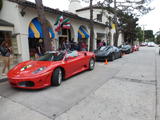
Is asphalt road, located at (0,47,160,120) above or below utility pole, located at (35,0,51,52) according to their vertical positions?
below

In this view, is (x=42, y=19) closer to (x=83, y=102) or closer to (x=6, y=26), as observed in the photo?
(x=6, y=26)

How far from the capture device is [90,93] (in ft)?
11.9

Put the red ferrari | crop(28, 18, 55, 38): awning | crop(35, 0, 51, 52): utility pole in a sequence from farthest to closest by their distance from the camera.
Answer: crop(28, 18, 55, 38): awning < crop(35, 0, 51, 52): utility pole < the red ferrari

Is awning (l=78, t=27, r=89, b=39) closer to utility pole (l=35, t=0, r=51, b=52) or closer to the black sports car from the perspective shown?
the black sports car

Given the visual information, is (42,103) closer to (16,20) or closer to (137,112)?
(137,112)

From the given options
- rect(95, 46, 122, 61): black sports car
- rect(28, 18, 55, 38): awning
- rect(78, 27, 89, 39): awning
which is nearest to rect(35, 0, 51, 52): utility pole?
rect(28, 18, 55, 38): awning

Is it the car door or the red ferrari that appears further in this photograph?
the car door

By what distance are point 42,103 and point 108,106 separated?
5.42ft

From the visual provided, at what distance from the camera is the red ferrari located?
3.66 m

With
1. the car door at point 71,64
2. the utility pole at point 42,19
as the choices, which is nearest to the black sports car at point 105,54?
the utility pole at point 42,19

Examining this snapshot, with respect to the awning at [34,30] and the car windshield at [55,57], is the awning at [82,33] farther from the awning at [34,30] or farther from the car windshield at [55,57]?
the car windshield at [55,57]

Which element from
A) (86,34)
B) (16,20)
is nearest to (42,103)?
(16,20)

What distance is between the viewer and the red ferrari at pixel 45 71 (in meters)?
3.66

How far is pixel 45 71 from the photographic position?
384 cm
